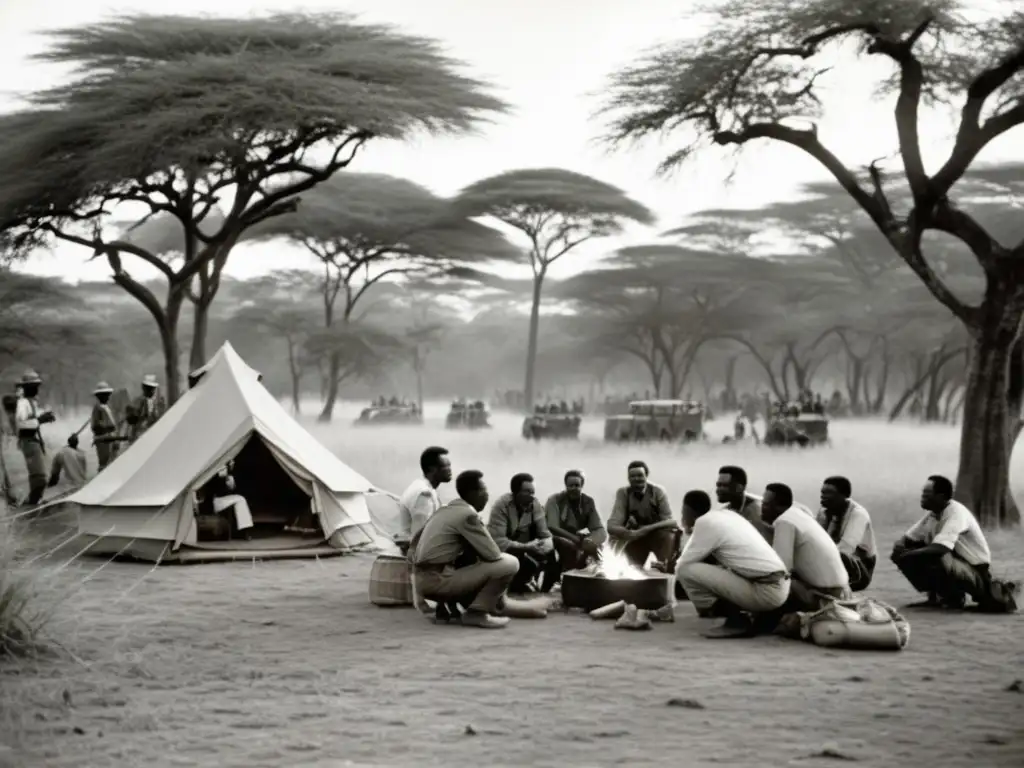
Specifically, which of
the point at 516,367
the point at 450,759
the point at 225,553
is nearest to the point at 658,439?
the point at 225,553

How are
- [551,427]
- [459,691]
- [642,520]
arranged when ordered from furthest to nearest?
[551,427] < [642,520] < [459,691]

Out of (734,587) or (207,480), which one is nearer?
(734,587)

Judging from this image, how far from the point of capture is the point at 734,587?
748cm

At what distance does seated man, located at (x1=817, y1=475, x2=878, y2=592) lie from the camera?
824 cm

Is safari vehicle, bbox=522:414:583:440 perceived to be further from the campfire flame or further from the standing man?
the standing man

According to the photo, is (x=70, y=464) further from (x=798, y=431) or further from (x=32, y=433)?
(x=798, y=431)

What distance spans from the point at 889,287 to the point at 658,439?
12.6 metres

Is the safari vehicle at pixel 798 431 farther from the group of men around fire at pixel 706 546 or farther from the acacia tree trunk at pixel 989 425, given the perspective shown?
the group of men around fire at pixel 706 546

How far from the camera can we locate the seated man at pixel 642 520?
9.08 metres

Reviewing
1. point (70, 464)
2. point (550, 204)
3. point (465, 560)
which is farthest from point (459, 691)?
point (550, 204)

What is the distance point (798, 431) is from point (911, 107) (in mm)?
13303

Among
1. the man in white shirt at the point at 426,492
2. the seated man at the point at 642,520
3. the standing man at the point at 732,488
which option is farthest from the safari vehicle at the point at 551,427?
the standing man at the point at 732,488

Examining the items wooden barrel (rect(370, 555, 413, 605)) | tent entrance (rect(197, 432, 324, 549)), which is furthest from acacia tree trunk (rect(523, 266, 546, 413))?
wooden barrel (rect(370, 555, 413, 605))

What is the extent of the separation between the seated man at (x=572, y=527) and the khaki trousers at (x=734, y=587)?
1.41 meters
